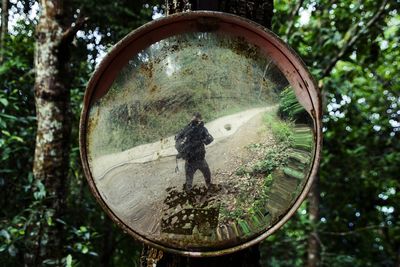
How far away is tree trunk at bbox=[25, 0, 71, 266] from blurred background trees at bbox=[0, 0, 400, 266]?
16mm

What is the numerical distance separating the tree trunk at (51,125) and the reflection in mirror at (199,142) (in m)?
1.56

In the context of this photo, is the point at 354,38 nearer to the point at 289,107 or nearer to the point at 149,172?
the point at 289,107

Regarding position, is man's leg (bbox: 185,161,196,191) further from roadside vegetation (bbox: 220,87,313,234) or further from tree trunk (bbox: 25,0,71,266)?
tree trunk (bbox: 25,0,71,266)

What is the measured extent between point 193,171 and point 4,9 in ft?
10.4

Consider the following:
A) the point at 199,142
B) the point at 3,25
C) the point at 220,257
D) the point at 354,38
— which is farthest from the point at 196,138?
the point at 354,38

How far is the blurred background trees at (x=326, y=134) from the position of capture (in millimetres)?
3029

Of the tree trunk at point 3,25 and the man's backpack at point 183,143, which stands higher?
the tree trunk at point 3,25

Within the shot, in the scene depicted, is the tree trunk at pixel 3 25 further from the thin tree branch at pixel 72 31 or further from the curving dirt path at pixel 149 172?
the curving dirt path at pixel 149 172

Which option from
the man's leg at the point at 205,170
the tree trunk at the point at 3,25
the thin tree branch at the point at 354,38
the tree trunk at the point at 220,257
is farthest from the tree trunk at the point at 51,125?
the thin tree branch at the point at 354,38

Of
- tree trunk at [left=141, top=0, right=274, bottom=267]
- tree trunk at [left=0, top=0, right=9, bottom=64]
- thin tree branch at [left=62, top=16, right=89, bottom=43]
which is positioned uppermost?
tree trunk at [left=0, top=0, right=9, bottom=64]

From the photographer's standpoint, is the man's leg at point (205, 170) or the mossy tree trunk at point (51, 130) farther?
the mossy tree trunk at point (51, 130)

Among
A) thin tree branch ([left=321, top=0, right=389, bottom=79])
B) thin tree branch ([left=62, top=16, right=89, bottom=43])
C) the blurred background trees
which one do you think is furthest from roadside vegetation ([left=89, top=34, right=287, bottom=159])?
thin tree branch ([left=321, top=0, right=389, bottom=79])

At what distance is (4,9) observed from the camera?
155 inches

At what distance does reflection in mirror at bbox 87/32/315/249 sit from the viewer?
1.45 metres
